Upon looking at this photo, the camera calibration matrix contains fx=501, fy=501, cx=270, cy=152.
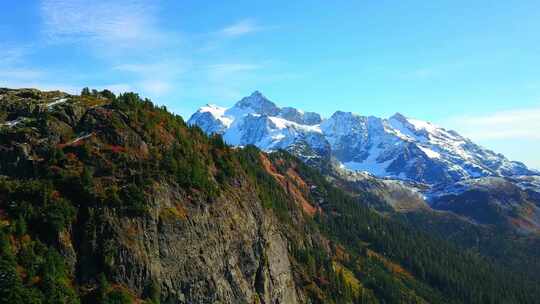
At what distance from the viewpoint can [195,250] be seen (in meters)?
99.7

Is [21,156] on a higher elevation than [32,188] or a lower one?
higher

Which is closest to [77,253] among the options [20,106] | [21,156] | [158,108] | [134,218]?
[134,218]

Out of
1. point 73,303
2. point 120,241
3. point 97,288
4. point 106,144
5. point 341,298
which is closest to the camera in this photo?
point 73,303

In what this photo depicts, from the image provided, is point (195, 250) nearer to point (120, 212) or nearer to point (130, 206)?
point (130, 206)

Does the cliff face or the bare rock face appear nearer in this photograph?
the cliff face

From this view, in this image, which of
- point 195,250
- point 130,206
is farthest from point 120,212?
point 195,250

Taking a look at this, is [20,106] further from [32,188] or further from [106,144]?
[32,188]

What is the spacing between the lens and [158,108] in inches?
5349

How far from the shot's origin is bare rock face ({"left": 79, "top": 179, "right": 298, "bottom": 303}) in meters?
83.2

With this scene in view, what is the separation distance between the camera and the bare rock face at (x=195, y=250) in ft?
273

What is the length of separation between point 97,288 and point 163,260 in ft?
54.3

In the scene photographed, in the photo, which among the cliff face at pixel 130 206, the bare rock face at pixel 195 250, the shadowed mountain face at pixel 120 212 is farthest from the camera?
the bare rock face at pixel 195 250

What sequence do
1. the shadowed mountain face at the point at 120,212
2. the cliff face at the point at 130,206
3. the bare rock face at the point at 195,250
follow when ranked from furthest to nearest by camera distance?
the bare rock face at the point at 195,250 < the cliff face at the point at 130,206 < the shadowed mountain face at the point at 120,212

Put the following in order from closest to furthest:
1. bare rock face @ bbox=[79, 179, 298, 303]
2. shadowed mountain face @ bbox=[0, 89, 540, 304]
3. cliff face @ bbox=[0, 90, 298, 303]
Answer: shadowed mountain face @ bbox=[0, 89, 540, 304] → cliff face @ bbox=[0, 90, 298, 303] → bare rock face @ bbox=[79, 179, 298, 303]
